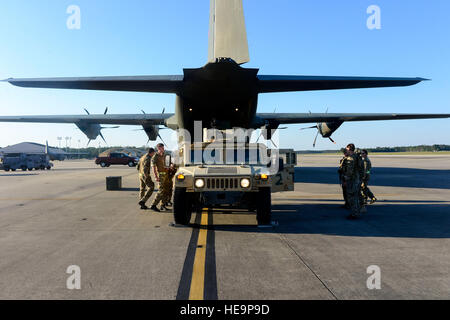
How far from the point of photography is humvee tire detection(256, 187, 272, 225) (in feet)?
20.2

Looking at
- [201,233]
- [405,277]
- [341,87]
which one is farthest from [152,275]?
[341,87]

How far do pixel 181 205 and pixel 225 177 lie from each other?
1.29m

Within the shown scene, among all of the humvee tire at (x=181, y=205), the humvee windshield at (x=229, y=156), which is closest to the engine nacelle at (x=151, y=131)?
the humvee windshield at (x=229, y=156)

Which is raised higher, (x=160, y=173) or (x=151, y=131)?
(x=151, y=131)

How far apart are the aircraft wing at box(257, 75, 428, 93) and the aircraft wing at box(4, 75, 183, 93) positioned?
249cm

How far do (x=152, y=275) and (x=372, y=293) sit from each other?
2709 millimetres

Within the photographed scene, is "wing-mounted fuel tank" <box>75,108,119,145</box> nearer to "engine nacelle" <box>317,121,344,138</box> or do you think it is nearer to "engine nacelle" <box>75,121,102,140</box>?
"engine nacelle" <box>75,121,102,140</box>

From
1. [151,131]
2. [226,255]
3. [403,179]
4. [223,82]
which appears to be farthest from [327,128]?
[226,255]

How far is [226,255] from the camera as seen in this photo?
179 inches

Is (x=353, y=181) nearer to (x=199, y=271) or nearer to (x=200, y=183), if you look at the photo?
(x=200, y=183)

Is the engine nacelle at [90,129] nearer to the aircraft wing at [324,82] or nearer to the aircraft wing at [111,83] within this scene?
the aircraft wing at [111,83]

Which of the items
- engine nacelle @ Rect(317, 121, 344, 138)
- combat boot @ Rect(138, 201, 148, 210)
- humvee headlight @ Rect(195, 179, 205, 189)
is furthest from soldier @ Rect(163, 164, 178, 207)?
engine nacelle @ Rect(317, 121, 344, 138)
